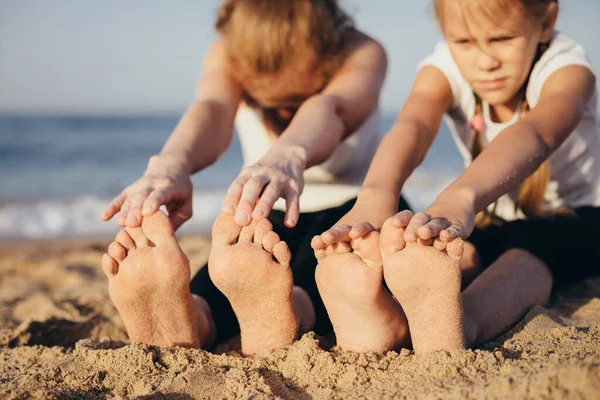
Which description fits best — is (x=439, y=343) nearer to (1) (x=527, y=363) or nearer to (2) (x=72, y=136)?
(1) (x=527, y=363)

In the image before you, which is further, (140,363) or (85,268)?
(85,268)

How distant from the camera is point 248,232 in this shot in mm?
1284

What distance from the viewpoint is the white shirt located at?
6.00 ft

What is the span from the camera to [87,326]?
1869 millimetres

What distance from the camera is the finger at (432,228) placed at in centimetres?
106

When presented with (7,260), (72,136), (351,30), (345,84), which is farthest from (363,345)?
(72,136)

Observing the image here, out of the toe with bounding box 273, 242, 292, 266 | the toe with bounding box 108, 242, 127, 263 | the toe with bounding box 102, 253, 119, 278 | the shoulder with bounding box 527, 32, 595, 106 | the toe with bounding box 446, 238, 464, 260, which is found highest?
the shoulder with bounding box 527, 32, 595, 106

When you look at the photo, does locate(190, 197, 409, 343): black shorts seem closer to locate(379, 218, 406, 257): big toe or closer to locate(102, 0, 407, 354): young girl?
locate(102, 0, 407, 354): young girl

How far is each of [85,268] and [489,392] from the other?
2.54 meters

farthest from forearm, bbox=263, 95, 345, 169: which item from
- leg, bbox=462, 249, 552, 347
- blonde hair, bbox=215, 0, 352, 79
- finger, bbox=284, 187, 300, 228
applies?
leg, bbox=462, 249, 552, 347

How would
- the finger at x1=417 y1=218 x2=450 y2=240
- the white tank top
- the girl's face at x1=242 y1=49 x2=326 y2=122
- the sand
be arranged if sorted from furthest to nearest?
the white tank top < the girl's face at x1=242 y1=49 x2=326 y2=122 < the finger at x1=417 y1=218 x2=450 y2=240 < the sand

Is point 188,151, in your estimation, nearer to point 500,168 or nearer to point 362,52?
point 362,52

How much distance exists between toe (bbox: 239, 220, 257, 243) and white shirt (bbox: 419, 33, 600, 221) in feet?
2.91

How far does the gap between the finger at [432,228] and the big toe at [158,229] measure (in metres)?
0.59
